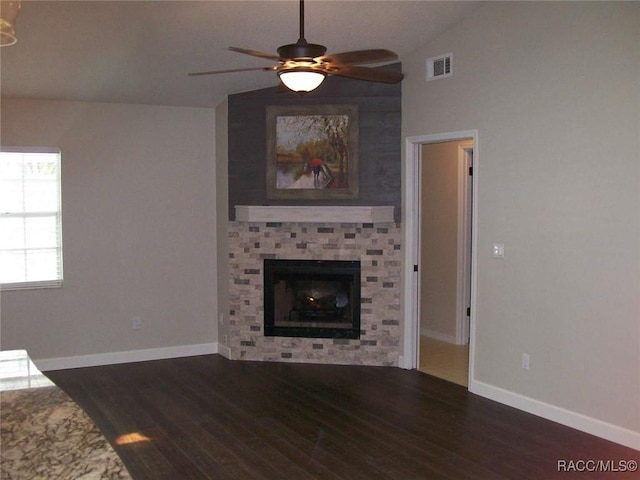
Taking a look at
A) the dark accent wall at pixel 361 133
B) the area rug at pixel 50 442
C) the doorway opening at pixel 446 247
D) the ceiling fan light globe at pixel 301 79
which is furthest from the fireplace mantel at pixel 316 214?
the area rug at pixel 50 442

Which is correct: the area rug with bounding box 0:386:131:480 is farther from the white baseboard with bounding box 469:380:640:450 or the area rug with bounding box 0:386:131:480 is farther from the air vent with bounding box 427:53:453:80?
the air vent with bounding box 427:53:453:80

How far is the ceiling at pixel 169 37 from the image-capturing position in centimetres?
417

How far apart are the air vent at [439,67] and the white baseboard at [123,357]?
3.53 metres

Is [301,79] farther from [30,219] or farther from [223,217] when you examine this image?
[30,219]

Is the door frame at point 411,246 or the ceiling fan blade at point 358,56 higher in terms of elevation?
the ceiling fan blade at point 358,56

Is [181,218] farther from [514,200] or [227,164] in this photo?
[514,200]

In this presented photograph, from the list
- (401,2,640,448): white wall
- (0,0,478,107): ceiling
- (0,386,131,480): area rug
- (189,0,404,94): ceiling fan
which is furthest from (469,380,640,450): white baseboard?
(0,386,131,480): area rug

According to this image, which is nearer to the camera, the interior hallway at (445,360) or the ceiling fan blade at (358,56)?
the ceiling fan blade at (358,56)

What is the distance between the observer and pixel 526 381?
15.1 ft

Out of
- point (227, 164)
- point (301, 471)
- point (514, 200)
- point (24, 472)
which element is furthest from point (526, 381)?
point (24, 472)

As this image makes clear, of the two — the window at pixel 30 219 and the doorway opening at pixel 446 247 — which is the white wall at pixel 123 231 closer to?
the window at pixel 30 219

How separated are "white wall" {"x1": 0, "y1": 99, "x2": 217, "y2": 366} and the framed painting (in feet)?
2.90

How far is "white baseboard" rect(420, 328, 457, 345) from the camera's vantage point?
6.79m

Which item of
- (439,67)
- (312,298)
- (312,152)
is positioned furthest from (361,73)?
(312,298)
